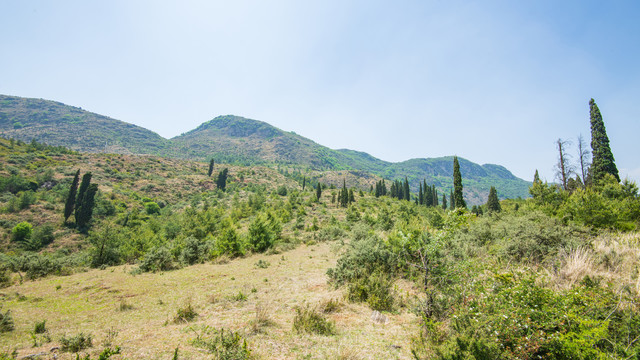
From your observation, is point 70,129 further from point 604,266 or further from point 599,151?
point 599,151

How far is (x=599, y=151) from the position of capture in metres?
28.8

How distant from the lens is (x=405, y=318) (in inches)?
264

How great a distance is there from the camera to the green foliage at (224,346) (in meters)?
4.45

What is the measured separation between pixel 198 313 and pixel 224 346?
3391 mm

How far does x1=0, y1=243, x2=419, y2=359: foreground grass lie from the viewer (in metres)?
5.16

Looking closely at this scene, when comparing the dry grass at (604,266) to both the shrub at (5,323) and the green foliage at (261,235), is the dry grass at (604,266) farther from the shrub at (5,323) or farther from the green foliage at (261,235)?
the green foliage at (261,235)

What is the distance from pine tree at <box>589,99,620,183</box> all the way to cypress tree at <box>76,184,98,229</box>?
223 ft

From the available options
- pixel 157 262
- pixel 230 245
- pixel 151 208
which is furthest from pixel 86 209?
pixel 230 245

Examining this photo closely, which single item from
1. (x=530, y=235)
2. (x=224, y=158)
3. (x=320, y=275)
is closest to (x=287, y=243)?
(x=320, y=275)

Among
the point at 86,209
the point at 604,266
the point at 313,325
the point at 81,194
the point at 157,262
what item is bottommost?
the point at 157,262

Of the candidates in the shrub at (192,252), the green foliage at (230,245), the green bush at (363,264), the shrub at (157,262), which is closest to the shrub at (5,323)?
the shrub at (157,262)

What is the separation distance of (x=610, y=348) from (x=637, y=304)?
1.48m

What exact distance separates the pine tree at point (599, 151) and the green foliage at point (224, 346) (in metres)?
41.7

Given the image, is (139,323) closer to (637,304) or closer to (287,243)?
(637,304)
